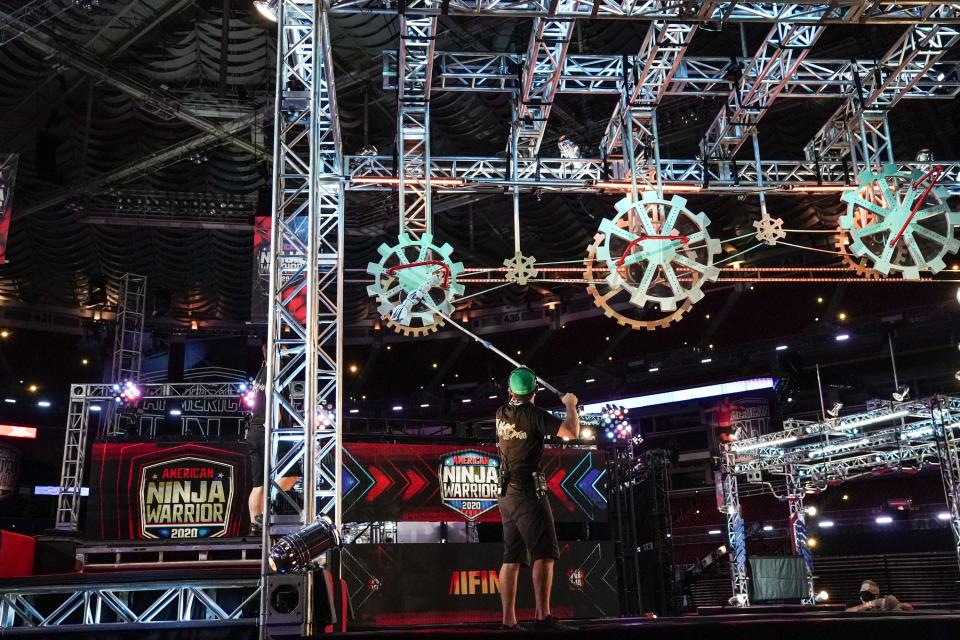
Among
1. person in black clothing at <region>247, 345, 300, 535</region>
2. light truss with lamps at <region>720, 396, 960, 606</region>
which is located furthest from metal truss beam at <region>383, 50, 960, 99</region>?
light truss with lamps at <region>720, 396, 960, 606</region>

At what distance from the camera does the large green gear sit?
10406 millimetres

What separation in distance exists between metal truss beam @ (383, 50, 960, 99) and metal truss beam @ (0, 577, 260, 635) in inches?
282

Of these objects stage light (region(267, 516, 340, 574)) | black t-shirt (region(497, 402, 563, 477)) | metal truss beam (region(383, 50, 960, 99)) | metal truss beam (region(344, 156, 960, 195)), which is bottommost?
stage light (region(267, 516, 340, 574))

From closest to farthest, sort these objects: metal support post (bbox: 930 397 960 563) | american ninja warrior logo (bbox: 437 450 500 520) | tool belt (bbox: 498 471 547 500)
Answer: tool belt (bbox: 498 471 547 500) → american ninja warrior logo (bbox: 437 450 500 520) → metal support post (bbox: 930 397 960 563)

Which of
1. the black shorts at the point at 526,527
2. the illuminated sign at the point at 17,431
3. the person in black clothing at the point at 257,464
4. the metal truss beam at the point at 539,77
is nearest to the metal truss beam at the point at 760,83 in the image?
the metal truss beam at the point at 539,77

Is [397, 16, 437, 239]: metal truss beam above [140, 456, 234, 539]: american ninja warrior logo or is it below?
above

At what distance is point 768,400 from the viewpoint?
3272 cm

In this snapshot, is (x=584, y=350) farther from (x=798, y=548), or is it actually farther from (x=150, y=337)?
(x=150, y=337)

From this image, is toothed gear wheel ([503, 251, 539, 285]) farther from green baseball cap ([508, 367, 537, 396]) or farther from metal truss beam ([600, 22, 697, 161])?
green baseball cap ([508, 367, 537, 396])

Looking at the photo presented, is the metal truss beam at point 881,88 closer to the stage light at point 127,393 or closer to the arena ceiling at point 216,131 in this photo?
the arena ceiling at point 216,131

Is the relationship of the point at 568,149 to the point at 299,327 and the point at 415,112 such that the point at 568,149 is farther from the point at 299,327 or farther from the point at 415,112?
the point at 299,327

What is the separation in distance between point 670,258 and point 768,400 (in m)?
24.3

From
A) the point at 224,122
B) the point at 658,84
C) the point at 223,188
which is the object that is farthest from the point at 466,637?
the point at 223,188

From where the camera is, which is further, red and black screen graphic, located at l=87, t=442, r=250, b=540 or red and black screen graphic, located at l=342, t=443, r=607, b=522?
red and black screen graphic, located at l=87, t=442, r=250, b=540
